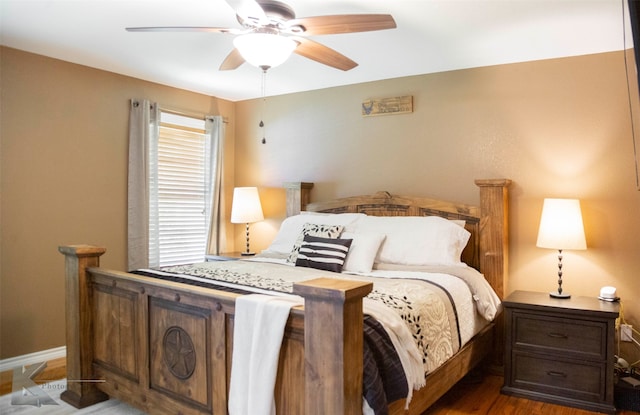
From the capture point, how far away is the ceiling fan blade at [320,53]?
2.51 m

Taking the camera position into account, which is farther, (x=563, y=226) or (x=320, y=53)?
(x=563, y=226)

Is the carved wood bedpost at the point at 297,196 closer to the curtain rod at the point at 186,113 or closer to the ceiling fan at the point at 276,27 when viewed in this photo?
the curtain rod at the point at 186,113

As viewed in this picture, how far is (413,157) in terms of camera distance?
12.7ft

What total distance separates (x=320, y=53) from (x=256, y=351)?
172cm

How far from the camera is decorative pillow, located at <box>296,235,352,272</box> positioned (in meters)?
3.07

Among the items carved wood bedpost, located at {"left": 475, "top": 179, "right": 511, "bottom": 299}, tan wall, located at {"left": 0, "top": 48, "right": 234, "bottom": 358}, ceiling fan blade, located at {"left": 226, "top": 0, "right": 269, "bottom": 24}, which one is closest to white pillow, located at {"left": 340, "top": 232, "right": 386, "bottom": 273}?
carved wood bedpost, located at {"left": 475, "top": 179, "right": 511, "bottom": 299}

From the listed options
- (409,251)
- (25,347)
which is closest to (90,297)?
(25,347)

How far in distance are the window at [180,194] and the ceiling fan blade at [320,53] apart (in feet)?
7.08

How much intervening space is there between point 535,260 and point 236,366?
2440 millimetres

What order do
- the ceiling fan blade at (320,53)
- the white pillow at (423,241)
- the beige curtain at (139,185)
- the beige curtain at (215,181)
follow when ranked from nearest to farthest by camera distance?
1. the ceiling fan blade at (320,53)
2. the white pillow at (423,241)
3. the beige curtain at (139,185)
4. the beige curtain at (215,181)

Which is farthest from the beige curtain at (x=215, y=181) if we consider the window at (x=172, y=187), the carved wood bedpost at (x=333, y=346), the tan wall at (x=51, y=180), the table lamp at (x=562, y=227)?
the carved wood bedpost at (x=333, y=346)

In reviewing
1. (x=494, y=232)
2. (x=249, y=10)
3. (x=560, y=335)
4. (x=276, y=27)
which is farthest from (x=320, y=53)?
(x=560, y=335)

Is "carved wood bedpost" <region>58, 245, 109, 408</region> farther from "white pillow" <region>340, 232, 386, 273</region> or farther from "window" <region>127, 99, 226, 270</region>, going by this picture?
"white pillow" <region>340, 232, 386, 273</region>

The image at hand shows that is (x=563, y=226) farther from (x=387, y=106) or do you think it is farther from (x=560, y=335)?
(x=387, y=106)
